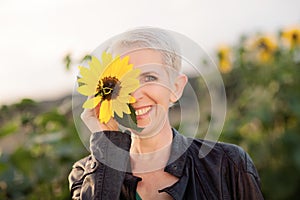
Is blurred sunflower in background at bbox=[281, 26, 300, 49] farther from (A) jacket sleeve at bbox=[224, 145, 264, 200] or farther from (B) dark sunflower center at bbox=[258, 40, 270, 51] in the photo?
(A) jacket sleeve at bbox=[224, 145, 264, 200]

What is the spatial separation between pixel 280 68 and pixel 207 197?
2.12m

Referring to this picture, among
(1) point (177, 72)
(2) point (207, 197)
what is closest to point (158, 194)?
(2) point (207, 197)

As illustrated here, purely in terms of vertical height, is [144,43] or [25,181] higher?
[144,43]

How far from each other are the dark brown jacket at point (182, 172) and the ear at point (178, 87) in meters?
0.08

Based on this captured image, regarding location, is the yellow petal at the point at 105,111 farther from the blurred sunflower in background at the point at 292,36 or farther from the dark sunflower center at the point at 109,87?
the blurred sunflower in background at the point at 292,36

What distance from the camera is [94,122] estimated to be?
1324 mm

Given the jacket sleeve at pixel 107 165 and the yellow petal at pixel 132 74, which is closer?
the yellow petal at pixel 132 74

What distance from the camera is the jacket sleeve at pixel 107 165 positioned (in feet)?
4.40

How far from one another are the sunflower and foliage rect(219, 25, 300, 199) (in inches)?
79.0

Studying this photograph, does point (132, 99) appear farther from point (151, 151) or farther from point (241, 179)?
point (241, 179)

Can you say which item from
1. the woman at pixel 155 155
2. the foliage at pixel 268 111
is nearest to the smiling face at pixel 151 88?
the woman at pixel 155 155

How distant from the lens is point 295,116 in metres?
3.33

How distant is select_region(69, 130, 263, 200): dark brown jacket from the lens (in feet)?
4.40

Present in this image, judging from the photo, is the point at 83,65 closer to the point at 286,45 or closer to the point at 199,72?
the point at 199,72
